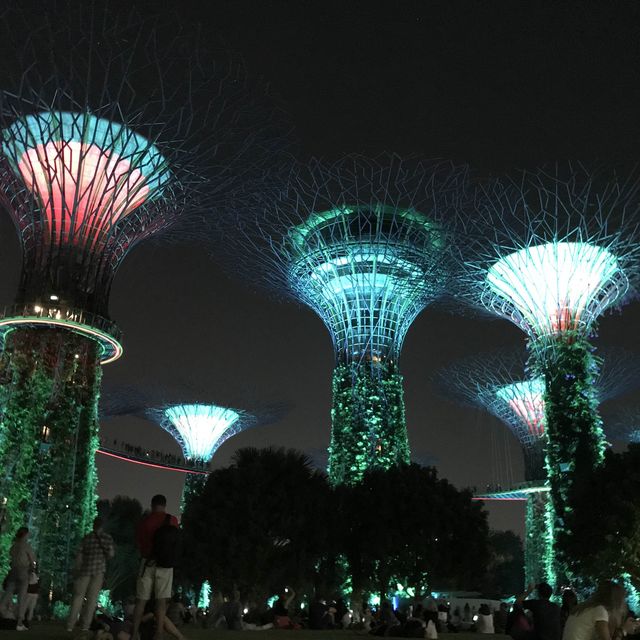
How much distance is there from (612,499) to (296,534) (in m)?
14.3

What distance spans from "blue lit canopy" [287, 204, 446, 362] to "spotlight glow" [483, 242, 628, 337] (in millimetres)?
8102

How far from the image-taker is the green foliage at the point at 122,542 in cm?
6600

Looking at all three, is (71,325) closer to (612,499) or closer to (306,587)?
(306,587)

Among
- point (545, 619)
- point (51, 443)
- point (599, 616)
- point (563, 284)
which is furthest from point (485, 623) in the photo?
point (563, 284)

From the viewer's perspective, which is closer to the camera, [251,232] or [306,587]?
[306,587]

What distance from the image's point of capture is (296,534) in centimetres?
3531

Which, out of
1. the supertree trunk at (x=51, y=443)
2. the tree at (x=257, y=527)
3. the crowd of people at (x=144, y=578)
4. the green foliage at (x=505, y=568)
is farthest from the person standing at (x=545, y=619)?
the green foliage at (x=505, y=568)

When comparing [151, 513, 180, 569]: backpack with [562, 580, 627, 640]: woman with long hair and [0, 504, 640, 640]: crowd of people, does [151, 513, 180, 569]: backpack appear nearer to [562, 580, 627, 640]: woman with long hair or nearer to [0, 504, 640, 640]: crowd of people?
[0, 504, 640, 640]: crowd of people

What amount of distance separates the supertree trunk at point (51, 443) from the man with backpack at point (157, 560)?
2053 cm

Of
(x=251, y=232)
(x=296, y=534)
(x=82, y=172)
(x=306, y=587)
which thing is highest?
(x=251, y=232)

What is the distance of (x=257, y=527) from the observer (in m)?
34.5

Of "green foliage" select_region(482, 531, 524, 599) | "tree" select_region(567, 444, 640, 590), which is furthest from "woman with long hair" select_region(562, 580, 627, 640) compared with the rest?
"green foliage" select_region(482, 531, 524, 599)

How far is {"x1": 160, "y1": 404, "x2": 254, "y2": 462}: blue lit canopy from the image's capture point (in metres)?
67.9

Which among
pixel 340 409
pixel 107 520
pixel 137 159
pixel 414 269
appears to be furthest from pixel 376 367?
pixel 107 520
